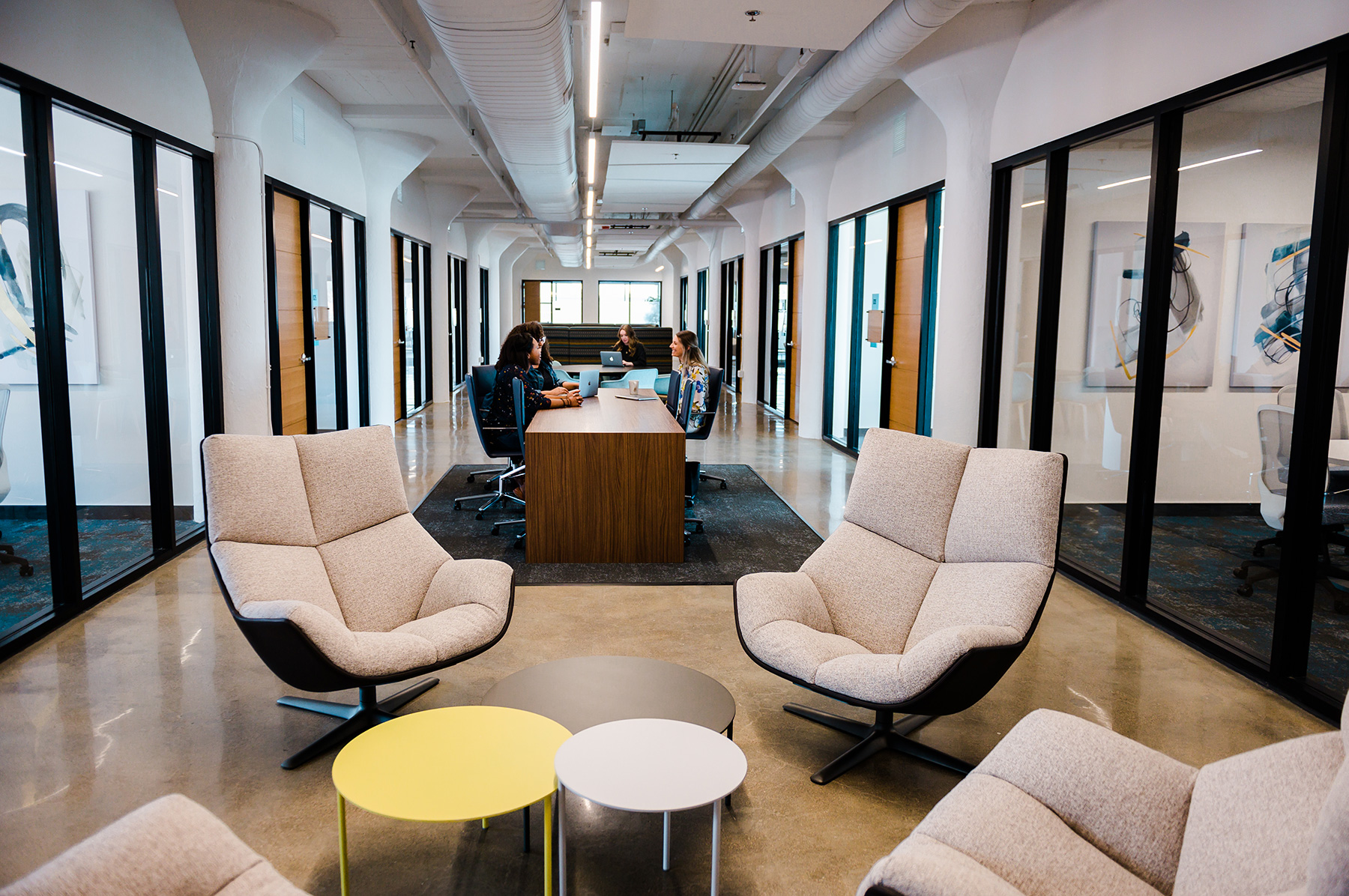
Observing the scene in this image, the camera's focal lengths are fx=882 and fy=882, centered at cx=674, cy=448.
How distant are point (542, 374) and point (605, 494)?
85.9 inches

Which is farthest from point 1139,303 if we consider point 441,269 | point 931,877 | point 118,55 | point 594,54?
point 441,269

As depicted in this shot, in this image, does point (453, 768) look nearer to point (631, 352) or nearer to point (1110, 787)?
point (1110, 787)

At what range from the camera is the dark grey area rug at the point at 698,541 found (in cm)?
500

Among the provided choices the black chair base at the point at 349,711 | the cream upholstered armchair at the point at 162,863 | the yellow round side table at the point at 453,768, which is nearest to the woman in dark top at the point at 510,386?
the black chair base at the point at 349,711

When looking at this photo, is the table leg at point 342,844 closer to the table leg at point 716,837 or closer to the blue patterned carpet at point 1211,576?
the table leg at point 716,837

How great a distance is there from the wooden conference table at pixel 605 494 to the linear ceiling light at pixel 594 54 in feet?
7.59

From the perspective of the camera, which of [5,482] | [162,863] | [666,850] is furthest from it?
[5,482]

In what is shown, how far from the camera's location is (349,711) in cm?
320

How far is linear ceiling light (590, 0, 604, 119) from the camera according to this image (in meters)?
4.85

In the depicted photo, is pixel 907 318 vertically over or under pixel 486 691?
over

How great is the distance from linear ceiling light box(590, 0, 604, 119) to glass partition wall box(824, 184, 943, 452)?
9.12 feet

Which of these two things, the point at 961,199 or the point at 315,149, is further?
the point at 315,149

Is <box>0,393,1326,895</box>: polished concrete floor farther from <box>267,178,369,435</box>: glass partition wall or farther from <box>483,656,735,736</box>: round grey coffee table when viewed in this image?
<box>267,178,369,435</box>: glass partition wall

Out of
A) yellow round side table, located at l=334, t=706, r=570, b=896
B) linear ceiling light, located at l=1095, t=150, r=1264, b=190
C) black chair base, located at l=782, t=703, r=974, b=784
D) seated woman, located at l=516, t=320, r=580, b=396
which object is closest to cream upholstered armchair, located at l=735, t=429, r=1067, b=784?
black chair base, located at l=782, t=703, r=974, b=784
